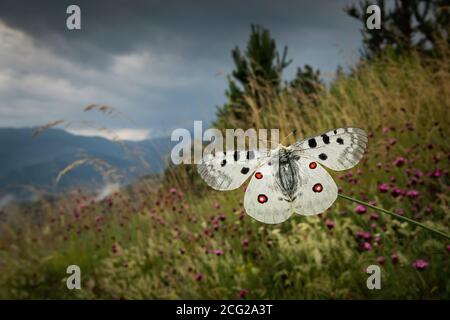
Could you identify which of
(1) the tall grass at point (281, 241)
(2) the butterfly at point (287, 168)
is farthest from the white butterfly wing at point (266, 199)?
(1) the tall grass at point (281, 241)

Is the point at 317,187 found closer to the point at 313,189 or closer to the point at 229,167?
the point at 313,189

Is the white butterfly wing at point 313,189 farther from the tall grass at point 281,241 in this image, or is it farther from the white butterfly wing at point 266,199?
the tall grass at point 281,241

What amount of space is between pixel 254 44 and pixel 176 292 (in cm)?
703

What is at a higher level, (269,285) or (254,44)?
(254,44)

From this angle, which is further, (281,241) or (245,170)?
(281,241)

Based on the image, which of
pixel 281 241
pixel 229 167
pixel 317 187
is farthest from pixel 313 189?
pixel 281 241

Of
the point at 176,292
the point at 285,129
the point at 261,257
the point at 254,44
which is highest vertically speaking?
the point at 254,44

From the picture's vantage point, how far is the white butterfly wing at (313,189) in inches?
17.1

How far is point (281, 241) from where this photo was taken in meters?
2.55

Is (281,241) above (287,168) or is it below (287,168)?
below

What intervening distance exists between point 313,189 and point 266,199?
6cm

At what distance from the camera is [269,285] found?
256 centimetres
